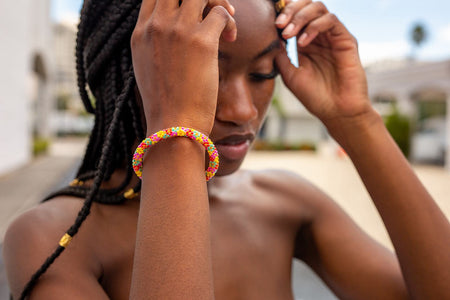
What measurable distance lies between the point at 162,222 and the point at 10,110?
11865mm

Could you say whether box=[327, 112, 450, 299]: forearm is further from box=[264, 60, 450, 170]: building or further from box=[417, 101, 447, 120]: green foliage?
box=[417, 101, 447, 120]: green foliage

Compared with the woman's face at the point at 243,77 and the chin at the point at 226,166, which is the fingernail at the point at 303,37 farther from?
the chin at the point at 226,166

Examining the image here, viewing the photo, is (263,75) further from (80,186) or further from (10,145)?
(10,145)

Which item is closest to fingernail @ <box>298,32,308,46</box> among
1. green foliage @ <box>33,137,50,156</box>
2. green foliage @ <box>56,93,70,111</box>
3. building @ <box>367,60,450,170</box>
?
building @ <box>367,60,450,170</box>

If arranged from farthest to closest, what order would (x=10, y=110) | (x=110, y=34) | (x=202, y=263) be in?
(x=10, y=110)
(x=110, y=34)
(x=202, y=263)

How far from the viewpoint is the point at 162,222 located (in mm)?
845

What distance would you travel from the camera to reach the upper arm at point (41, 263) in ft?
3.21

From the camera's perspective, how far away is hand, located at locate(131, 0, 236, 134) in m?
0.88

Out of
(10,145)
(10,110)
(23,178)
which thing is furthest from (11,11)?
(23,178)

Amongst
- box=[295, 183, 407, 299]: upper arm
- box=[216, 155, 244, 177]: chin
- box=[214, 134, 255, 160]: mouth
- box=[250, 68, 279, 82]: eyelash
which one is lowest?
box=[295, 183, 407, 299]: upper arm

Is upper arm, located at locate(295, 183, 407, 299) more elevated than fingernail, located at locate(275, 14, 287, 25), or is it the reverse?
fingernail, located at locate(275, 14, 287, 25)

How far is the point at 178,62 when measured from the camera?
875 mm

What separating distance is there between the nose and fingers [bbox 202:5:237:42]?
0.58 ft

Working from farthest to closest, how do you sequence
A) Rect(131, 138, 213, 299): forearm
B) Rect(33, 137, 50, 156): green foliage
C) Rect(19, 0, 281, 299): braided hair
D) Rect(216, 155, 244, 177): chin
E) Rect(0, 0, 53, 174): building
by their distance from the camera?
Rect(33, 137, 50, 156): green foliage
Rect(0, 0, 53, 174): building
Rect(216, 155, 244, 177): chin
Rect(19, 0, 281, 299): braided hair
Rect(131, 138, 213, 299): forearm
